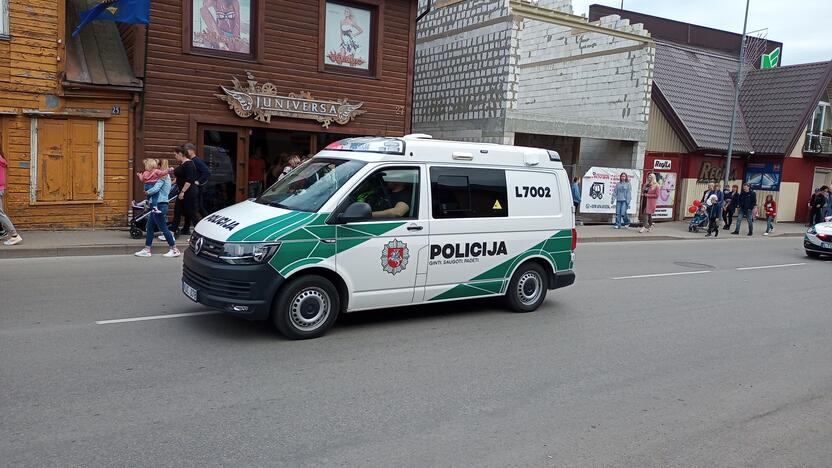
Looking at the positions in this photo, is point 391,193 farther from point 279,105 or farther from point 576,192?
point 576,192

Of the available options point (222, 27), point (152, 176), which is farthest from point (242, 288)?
point (222, 27)

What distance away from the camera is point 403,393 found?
5.37 m

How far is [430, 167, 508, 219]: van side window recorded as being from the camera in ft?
24.5

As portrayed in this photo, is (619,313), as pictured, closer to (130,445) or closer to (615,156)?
(130,445)

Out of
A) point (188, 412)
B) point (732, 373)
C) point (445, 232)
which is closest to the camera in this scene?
point (188, 412)

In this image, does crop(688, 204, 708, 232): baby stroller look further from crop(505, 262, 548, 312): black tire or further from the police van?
crop(505, 262, 548, 312): black tire

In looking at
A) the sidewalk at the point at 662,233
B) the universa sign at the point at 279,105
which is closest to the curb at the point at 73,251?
the universa sign at the point at 279,105

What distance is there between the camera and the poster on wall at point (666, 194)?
25.4 meters

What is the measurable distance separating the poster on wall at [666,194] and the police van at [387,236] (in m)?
18.1

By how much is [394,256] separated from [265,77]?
32.1 ft

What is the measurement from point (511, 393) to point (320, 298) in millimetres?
2207

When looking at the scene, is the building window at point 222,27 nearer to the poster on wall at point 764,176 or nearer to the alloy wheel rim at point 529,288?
the alloy wheel rim at point 529,288

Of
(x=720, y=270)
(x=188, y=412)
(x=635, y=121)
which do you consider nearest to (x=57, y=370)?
(x=188, y=412)

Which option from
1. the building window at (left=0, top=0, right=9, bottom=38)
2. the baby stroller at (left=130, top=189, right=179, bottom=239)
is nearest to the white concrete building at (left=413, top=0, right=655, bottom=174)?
the baby stroller at (left=130, top=189, right=179, bottom=239)
